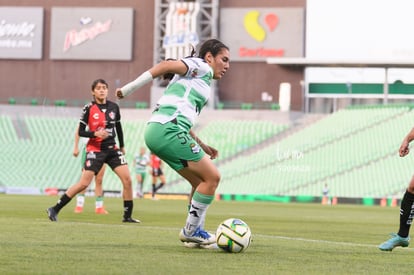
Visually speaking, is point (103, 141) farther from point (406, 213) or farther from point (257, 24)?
point (257, 24)

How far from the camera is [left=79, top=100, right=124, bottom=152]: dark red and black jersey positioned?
57.1ft

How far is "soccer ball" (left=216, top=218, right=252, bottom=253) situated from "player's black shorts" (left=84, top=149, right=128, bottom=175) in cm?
676

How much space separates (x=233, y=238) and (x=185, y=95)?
5.07ft

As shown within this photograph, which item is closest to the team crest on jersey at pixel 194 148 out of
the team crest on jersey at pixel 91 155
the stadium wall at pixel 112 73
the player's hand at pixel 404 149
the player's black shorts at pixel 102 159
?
the player's hand at pixel 404 149

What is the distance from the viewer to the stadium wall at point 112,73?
62000mm

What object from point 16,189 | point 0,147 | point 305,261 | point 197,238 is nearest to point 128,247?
point 197,238

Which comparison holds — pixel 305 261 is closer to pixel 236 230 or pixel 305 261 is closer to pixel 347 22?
pixel 236 230

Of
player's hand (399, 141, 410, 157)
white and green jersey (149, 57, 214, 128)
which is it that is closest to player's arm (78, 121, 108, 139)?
white and green jersey (149, 57, 214, 128)

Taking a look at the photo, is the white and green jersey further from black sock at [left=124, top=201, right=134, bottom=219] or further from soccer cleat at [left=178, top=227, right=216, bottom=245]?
black sock at [left=124, top=201, right=134, bottom=219]

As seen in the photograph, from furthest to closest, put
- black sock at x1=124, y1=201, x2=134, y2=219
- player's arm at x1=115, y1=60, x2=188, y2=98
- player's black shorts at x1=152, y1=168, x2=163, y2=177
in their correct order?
player's black shorts at x1=152, y1=168, x2=163, y2=177
black sock at x1=124, y1=201, x2=134, y2=219
player's arm at x1=115, y1=60, x2=188, y2=98

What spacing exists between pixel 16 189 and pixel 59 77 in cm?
1962

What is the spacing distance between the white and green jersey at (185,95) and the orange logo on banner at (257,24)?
50.9 meters

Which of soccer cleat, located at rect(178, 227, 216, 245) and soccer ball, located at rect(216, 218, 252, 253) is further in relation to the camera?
soccer cleat, located at rect(178, 227, 216, 245)

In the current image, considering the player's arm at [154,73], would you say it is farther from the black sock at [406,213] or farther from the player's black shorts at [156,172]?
the player's black shorts at [156,172]
